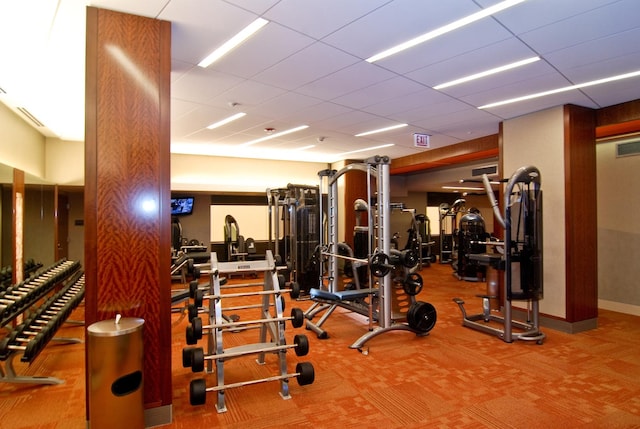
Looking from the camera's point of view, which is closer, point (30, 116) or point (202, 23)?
point (202, 23)

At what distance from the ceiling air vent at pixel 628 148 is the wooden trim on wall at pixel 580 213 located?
4.54ft

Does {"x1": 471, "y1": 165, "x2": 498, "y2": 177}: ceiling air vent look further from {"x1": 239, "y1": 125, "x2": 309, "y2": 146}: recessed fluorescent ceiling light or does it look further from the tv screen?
the tv screen

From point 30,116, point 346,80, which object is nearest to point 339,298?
point 346,80

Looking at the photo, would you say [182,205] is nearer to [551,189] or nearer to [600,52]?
[551,189]

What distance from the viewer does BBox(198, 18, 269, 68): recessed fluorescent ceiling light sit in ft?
9.41

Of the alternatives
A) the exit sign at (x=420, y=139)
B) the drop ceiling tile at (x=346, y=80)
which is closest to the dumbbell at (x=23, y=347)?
the drop ceiling tile at (x=346, y=80)

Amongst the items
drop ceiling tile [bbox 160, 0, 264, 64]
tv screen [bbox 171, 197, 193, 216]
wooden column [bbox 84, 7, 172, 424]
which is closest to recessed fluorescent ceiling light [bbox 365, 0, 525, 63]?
drop ceiling tile [bbox 160, 0, 264, 64]

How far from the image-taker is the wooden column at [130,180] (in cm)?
251

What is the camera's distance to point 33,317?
3570 millimetres

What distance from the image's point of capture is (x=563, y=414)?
2.79m

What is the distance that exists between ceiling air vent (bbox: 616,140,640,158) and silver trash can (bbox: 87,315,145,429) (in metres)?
7.05

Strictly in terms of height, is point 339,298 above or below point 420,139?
below

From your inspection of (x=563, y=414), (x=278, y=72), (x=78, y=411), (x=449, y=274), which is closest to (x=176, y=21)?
(x=278, y=72)

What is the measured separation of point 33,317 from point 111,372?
1.90 m
